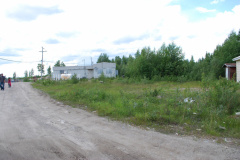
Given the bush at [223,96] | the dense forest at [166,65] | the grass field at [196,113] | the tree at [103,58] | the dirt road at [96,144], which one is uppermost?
the tree at [103,58]

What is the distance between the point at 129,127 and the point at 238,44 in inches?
1350

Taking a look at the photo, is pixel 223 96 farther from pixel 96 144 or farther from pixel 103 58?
pixel 103 58

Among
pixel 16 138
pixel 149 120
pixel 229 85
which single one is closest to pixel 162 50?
pixel 229 85

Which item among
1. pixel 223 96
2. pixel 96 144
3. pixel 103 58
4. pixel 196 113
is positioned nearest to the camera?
pixel 96 144

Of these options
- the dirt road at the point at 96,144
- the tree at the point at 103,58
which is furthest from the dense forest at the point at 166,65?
the tree at the point at 103,58

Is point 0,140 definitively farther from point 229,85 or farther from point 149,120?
point 229,85

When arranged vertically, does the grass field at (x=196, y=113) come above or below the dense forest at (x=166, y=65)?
below

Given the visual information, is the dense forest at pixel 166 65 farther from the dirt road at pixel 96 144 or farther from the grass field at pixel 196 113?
the dirt road at pixel 96 144

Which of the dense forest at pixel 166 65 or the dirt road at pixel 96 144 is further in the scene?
the dense forest at pixel 166 65

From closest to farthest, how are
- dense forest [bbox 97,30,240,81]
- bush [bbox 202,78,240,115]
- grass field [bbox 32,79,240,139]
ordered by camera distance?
grass field [bbox 32,79,240,139]
bush [bbox 202,78,240,115]
dense forest [bbox 97,30,240,81]

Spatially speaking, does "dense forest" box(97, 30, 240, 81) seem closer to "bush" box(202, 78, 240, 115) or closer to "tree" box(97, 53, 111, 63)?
"bush" box(202, 78, 240, 115)

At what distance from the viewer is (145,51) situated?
29.8 meters

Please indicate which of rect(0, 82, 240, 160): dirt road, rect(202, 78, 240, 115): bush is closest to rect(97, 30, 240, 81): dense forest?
rect(202, 78, 240, 115): bush

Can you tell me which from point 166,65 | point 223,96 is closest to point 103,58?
point 166,65
